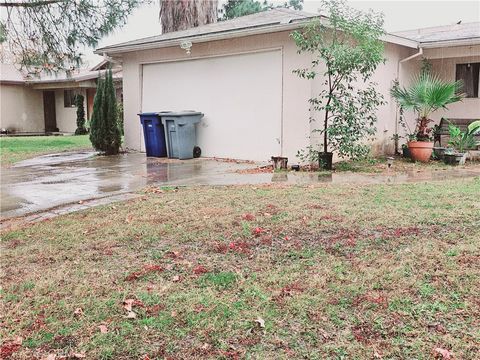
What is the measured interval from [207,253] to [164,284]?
779mm

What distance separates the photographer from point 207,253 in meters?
4.61

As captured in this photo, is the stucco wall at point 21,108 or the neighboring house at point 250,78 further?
the stucco wall at point 21,108

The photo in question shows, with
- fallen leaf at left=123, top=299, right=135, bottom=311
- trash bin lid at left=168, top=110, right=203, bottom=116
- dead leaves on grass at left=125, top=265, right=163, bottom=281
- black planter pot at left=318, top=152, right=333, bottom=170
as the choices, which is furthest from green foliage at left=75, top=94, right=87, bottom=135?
fallen leaf at left=123, top=299, right=135, bottom=311

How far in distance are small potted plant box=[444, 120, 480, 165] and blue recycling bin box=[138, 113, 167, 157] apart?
679 centimetres

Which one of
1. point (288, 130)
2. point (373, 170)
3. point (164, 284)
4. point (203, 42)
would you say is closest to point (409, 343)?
point (164, 284)

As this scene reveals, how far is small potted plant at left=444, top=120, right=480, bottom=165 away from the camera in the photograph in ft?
36.2

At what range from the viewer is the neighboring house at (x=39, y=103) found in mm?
26391

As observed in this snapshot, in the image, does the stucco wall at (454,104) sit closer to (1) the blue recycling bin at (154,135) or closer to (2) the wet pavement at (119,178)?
(2) the wet pavement at (119,178)

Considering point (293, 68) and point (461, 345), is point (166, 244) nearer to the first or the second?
point (461, 345)

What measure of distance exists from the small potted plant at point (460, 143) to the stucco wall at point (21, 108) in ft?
76.0

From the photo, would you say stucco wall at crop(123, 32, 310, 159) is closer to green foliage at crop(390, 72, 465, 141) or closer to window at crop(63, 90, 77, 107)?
green foliage at crop(390, 72, 465, 141)

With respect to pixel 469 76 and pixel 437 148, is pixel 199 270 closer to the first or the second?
pixel 437 148

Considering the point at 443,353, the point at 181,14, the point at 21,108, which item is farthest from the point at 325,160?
the point at 21,108

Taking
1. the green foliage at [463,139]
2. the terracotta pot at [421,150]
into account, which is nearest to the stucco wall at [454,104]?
the green foliage at [463,139]
